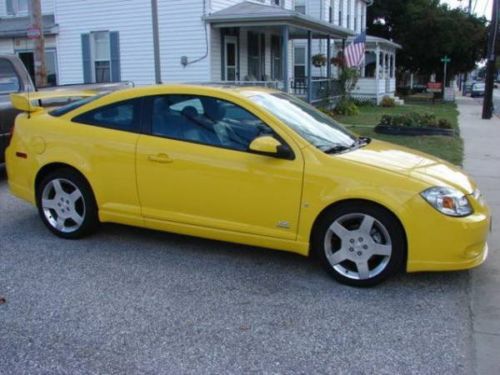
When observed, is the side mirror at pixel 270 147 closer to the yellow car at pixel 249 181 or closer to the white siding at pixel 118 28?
the yellow car at pixel 249 181

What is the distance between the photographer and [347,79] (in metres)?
22.9

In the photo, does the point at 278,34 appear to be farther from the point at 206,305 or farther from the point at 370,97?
the point at 206,305

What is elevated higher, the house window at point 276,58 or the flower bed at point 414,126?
the house window at point 276,58

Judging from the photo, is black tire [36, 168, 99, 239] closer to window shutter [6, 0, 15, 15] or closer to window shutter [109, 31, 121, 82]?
window shutter [109, 31, 121, 82]

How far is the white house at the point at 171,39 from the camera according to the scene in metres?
17.4

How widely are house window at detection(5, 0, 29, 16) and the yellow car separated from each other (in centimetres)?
1759

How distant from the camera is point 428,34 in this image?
124ft

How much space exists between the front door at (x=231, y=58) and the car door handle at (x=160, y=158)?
1390 centimetres

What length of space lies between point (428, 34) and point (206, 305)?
37.4 meters

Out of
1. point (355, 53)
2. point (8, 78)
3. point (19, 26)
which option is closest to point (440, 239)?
point (8, 78)

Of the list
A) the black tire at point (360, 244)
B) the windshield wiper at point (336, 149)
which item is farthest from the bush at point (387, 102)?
the black tire at point (360, 244)

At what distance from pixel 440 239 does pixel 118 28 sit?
16566 millimetres

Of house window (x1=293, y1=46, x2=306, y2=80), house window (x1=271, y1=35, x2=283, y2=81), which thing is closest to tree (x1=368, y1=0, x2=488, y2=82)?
house window (x1=293, y1=46, x2=306, y2=80)

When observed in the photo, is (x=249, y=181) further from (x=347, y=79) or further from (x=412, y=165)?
(x=347, y=79)
